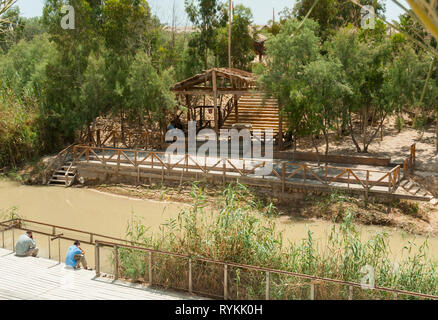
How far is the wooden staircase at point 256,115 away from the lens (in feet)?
74.1

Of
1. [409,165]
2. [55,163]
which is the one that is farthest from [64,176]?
[409,165]

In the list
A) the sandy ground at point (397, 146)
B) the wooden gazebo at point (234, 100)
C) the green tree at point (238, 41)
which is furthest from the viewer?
the green tree at point (238, 41)

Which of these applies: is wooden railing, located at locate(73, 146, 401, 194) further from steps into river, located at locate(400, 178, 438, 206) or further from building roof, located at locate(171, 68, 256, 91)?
building roof, located at locate(171, 68, 256, 91)

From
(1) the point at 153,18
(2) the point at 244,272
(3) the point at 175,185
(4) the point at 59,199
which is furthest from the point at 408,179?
(1) the point at 153,18

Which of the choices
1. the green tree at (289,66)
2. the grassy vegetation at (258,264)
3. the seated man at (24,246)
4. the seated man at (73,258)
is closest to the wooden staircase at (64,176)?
the green tree at (289,66)

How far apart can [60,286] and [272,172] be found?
9.80m

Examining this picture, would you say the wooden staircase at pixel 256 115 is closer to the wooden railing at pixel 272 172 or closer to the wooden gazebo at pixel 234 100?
the wooden gazebo at pixel 234 100

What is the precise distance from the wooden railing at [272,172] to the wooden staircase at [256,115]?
14.6 feet

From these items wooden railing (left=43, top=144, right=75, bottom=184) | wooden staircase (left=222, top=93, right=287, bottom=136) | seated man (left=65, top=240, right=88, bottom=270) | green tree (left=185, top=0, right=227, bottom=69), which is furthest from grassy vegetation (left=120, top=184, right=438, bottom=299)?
green tree (left=185, top=0, right=227, bottom=69)

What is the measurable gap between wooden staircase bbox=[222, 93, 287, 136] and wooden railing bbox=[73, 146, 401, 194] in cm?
446

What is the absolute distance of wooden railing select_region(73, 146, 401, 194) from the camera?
47.7ft

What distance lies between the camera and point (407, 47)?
17547 millimetres

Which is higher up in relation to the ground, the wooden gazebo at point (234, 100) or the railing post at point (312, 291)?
the wooden gazebo at point (234, 100)

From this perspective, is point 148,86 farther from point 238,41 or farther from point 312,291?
point 312,291
